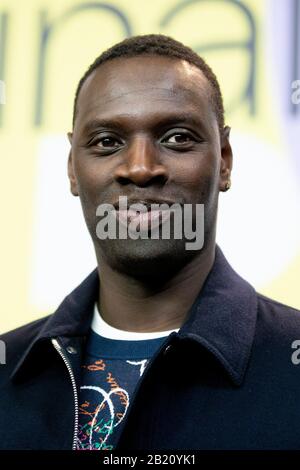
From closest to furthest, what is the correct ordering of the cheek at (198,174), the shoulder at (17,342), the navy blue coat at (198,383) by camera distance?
the navy blue coat at (198,383), the cheek at (198,174), the shoulder at (17,342)

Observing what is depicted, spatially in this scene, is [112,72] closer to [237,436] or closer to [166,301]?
[166,301]

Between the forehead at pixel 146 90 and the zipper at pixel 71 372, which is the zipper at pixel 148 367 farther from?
the forehead at pixel 146 90

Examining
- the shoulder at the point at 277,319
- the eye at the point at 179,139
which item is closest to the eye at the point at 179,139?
the eye at the point at 179,139

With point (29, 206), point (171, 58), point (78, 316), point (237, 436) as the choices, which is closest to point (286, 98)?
point (171, 58)

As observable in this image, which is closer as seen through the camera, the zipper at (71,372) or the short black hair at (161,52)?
the zipper at (71,372)

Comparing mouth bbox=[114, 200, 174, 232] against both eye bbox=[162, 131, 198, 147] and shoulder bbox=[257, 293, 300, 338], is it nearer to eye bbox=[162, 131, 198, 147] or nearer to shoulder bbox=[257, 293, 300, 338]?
eye bbox=[162, 131, 198, 147]

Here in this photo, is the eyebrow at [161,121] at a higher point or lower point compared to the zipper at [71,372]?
higher

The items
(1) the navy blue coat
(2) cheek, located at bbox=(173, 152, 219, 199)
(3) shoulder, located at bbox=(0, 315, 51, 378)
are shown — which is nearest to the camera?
Result: (1) the navy blue coat

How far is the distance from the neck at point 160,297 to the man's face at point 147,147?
3 cm

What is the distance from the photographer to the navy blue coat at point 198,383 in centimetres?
95

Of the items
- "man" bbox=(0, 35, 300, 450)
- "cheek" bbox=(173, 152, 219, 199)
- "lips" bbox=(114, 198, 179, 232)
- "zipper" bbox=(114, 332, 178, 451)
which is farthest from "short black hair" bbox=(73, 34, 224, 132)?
"zipper" bbox=(114, 332, 178, 451)

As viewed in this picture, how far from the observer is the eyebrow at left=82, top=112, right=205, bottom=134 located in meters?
1.07

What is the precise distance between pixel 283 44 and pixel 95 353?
33.3 inches

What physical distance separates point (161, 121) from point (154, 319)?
0.30m
